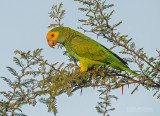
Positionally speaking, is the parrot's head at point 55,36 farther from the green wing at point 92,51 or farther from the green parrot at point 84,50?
the green wing at point 92,51

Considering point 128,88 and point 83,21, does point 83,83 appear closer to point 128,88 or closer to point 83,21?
point 128,88

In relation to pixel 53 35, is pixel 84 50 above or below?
below

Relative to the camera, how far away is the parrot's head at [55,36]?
14.5ft

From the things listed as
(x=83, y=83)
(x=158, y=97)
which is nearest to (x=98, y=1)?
(x=83, y=83)

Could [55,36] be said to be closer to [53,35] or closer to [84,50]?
[53,35]

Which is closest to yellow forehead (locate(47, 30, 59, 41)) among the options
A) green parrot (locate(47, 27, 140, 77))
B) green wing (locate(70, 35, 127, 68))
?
green parrot (locate(47, 27, 140, 77))

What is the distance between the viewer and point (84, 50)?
4023mm

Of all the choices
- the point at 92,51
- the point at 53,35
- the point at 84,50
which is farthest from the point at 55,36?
the point at 92,51

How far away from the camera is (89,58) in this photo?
12.9 ft

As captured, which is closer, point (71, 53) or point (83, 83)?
point (83, 83)

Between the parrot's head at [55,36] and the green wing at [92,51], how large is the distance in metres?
0.31

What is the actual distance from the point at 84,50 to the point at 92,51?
17 cm

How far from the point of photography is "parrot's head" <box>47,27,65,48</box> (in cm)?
441

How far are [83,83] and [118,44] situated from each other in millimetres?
757
